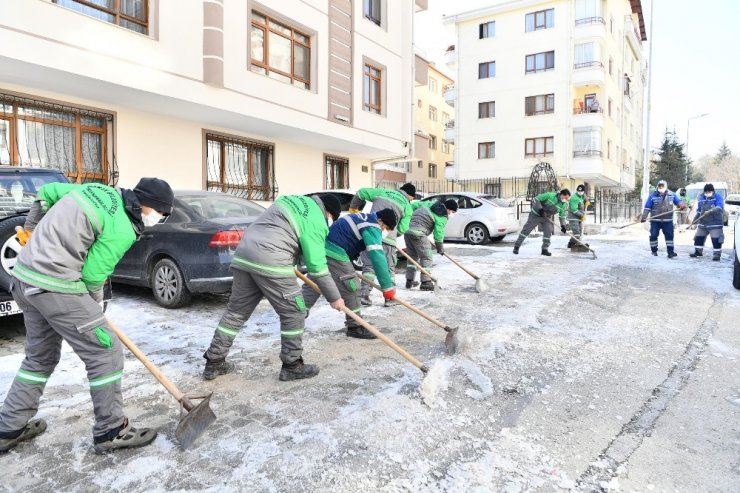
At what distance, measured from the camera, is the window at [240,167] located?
12.0m

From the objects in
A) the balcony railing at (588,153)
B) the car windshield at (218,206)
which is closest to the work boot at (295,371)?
the car windshield at (218,206)

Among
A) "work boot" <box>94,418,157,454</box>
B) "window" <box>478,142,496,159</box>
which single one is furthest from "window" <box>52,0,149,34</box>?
"window" <box>478,142,496,159</box>

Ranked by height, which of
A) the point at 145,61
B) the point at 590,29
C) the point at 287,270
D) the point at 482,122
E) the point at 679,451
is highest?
the point at 590,29

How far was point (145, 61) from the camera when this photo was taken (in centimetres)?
920

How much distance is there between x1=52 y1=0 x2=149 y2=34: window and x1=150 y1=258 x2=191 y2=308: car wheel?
210 inches

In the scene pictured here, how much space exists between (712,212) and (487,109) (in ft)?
73.1

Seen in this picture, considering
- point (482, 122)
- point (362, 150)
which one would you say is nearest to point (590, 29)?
point (482, 122)

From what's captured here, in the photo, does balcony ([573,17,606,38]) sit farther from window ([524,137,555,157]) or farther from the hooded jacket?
the hooded jacket

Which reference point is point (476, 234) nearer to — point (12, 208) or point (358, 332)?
point (358, 332)

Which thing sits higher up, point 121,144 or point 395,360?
point 121,144

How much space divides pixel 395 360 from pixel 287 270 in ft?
4.25

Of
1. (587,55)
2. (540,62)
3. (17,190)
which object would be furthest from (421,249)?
(540,62)

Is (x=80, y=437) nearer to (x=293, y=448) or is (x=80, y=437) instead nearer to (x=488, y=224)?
(x=293, y=448)

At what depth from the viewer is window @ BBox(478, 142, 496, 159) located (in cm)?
3154
